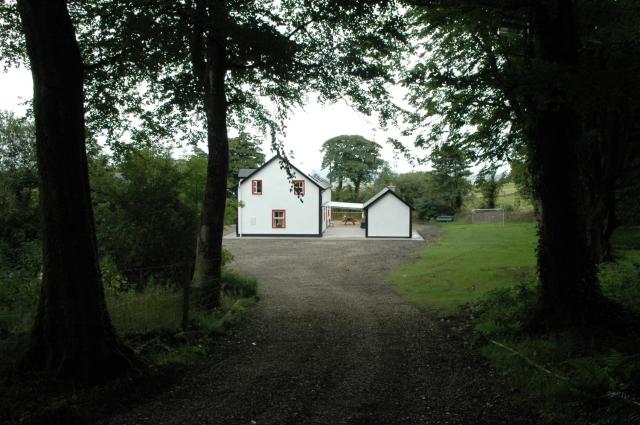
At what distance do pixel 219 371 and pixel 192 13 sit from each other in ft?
20.0

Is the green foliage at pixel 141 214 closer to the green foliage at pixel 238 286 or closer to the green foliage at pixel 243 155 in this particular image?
the green foliage at pixel 238 286

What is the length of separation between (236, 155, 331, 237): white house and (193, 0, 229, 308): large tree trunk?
2647 centimetres

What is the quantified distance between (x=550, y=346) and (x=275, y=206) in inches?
1286

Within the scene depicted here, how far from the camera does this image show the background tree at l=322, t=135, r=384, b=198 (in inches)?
2502

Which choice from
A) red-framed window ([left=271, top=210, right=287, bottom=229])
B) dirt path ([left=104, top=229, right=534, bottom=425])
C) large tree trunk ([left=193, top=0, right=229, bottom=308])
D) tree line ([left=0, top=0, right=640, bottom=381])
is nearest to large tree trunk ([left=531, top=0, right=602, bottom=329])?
tree line ([left=0, top=0, right=640, bottom=381])

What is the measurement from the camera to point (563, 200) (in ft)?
25.6

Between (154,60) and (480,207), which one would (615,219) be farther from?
(480,207)

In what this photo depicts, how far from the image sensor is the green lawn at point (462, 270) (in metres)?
13.9

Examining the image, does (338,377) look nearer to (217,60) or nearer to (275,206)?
(217,60)

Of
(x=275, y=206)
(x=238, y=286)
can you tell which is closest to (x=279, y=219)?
(x=275, y=206)

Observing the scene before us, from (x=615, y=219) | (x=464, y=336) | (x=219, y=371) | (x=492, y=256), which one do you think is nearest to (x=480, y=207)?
(x=492, y=256)

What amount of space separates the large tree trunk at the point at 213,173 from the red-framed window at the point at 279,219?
26810 mm

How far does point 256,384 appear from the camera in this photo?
6.12 m

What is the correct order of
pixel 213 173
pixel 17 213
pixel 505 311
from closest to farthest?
pixel 505 311 < pixel 213 173 < pixel 17 213
